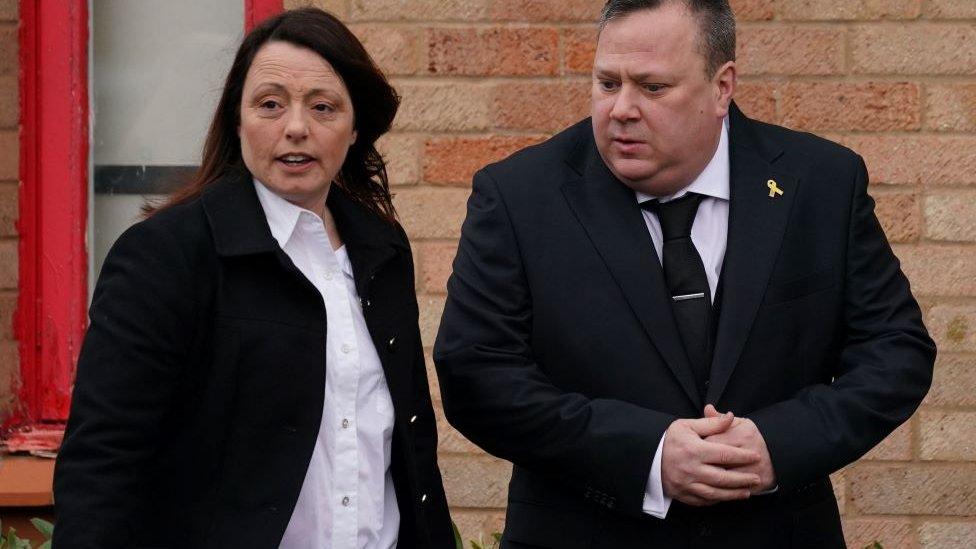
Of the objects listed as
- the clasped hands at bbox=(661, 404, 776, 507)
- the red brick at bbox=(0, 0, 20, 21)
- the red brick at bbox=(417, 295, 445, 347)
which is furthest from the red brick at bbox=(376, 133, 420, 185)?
the clasped hands at bbox=(661, 404, 776, 507)

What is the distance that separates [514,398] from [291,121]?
2.17 feet

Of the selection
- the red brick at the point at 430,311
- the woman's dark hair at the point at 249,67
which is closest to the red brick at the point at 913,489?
the red brick at the point at 430,311

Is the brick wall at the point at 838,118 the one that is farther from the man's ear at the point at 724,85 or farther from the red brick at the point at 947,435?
the man's ear at the point at 724,85

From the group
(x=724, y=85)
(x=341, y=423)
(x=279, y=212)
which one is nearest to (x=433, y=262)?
(x=724, y=85)

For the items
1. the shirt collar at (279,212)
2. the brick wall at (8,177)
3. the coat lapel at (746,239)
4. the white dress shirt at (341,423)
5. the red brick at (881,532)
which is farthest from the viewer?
the brick wall at (8,177)

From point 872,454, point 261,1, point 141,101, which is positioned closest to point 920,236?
point 872,454

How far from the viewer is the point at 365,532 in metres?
3.04

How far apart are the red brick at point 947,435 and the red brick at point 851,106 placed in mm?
823

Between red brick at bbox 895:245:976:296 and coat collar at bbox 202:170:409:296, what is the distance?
185 centimetres

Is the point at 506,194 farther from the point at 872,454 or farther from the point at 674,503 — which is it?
the point at 872,454

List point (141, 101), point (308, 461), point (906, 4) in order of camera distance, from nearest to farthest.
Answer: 1. point (308, 461)
2. point (906, 4)
3. point (141, 101)

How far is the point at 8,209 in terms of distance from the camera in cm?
488

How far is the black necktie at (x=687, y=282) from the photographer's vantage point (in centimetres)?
324

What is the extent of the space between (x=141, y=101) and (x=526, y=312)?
2.12m
